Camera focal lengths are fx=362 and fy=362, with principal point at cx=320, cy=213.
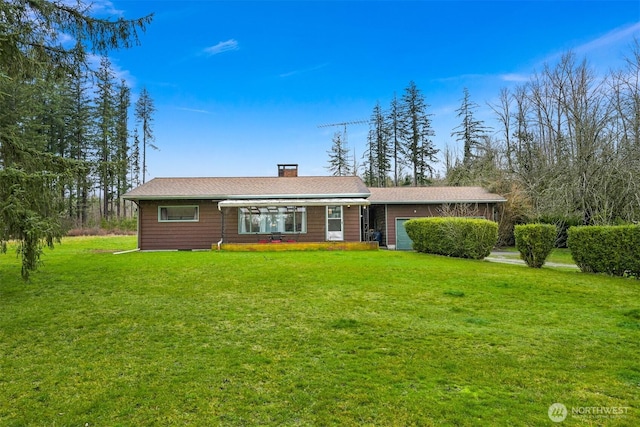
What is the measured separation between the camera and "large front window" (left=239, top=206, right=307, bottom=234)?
16750 mm

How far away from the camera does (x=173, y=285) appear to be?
304 inches

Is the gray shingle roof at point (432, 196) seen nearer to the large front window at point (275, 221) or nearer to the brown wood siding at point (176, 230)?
the large front window at point (275, 221)

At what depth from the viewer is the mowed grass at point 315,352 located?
2842mm

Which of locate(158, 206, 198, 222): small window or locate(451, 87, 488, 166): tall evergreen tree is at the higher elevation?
locate(451, 87, 488, 166): tall evergreen tree

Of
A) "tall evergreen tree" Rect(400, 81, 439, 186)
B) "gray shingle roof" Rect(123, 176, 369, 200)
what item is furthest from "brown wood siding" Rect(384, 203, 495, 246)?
"tall evergreen tree" Rect(400, 81, 439, 186)

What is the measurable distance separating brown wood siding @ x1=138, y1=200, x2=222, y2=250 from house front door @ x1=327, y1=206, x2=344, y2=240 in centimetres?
505

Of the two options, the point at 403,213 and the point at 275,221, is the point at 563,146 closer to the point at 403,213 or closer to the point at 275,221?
the point at 403,213

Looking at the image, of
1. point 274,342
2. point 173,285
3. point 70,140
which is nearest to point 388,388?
point 274,342

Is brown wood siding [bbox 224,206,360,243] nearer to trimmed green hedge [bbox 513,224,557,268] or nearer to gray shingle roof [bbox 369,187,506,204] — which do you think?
gray shingle roof [bbox 369,187,506,204]

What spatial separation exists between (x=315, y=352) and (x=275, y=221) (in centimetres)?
1296

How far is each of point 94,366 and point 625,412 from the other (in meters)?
4.73

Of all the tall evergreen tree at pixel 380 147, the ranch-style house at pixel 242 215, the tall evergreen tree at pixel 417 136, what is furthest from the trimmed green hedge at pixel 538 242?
the tall evergreen tree at pixel 380 147

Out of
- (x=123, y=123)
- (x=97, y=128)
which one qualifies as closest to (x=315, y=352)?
(x=97, y=128)

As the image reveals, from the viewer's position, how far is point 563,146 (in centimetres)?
2062
